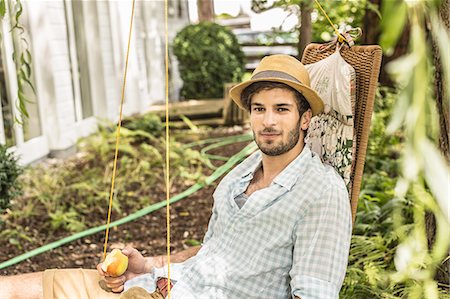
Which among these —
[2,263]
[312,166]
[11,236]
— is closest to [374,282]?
[312,166]

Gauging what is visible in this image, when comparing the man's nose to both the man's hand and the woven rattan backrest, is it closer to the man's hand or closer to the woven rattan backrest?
the woven rattan backrest

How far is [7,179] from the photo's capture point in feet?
13.6

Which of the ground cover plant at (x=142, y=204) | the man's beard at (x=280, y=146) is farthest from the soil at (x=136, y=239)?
the man's beard at (x=280, y=146)

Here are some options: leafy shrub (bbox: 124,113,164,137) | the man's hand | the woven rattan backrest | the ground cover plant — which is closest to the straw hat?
the woven rattan backrest

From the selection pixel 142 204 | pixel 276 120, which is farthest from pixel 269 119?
pixel 142 204

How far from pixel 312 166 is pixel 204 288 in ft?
1.87

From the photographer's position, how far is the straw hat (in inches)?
85.4

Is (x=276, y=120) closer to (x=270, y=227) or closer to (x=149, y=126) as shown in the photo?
(x=270, y=227)

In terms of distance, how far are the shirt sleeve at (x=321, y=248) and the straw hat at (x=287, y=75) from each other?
0.38 metres

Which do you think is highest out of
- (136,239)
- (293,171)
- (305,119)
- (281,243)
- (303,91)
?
(303,91)

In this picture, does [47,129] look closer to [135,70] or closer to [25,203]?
[25,203]

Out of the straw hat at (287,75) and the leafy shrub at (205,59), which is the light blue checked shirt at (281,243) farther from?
the leafy shrub at (205,59)

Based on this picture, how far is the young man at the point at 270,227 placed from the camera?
6.42 feet

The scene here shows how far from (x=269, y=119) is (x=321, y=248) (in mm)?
492
